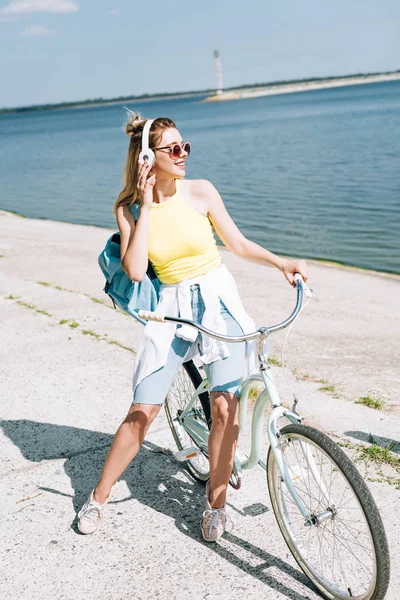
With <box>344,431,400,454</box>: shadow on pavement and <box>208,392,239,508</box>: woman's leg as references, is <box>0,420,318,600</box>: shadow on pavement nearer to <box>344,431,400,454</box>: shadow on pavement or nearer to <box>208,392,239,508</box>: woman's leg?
<box>208,392,239,508</box>: woman's leg

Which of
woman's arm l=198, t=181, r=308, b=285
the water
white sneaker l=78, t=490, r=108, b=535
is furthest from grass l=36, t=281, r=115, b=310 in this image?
the water

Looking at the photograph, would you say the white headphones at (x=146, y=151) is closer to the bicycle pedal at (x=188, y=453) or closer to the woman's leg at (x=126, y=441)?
the woman's leg at (x=126, y=441)

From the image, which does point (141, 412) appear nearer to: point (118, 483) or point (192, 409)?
point (192, 409)

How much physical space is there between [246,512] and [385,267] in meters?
11.4

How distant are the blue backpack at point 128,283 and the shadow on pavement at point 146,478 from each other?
1.07 meters

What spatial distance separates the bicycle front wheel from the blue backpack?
92 centimetres

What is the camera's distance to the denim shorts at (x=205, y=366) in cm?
332

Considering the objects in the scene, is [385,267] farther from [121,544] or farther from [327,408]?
[121,544]

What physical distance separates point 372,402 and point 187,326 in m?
2.20

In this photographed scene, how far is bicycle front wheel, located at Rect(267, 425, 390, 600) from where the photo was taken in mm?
2727

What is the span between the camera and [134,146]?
11.0ft

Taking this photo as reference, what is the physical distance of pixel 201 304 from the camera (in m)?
3.41

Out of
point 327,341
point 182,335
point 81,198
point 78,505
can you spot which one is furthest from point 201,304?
point 81,198

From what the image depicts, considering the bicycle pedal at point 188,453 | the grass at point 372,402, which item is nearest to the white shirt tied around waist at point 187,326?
the bicycle pedal at point 188,453
